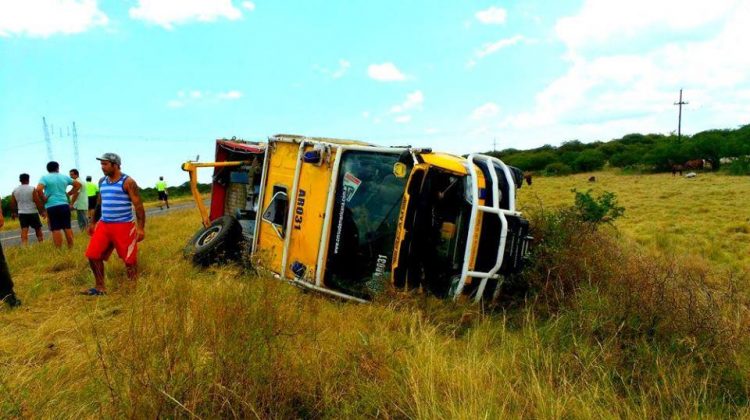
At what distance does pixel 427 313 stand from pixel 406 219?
990 millimetres

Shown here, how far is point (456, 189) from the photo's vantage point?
5316 mm

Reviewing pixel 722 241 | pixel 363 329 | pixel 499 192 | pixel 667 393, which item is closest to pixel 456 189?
pixel 499 192

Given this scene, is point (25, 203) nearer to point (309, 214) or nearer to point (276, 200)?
point (276, 200)

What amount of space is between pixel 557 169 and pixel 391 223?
46302 millimetres

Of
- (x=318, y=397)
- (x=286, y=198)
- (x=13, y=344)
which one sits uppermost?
(x=286, y=198)

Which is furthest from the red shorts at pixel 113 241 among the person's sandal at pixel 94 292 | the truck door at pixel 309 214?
the truck door at pixel 309 214

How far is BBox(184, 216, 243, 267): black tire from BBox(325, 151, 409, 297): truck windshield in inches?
72.6

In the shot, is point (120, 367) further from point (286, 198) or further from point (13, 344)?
point (286, 198)

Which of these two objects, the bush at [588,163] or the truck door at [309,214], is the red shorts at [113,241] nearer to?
the truck door at [309,214]

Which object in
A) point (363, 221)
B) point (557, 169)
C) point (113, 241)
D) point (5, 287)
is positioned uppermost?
point (557, 169)

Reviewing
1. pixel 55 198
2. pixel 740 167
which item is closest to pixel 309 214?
pixel 55 198

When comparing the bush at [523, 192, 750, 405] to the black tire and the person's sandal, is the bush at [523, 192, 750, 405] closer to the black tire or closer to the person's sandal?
the black tire

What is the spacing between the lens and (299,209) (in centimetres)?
611

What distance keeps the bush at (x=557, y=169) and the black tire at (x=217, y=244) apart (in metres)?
44.0
